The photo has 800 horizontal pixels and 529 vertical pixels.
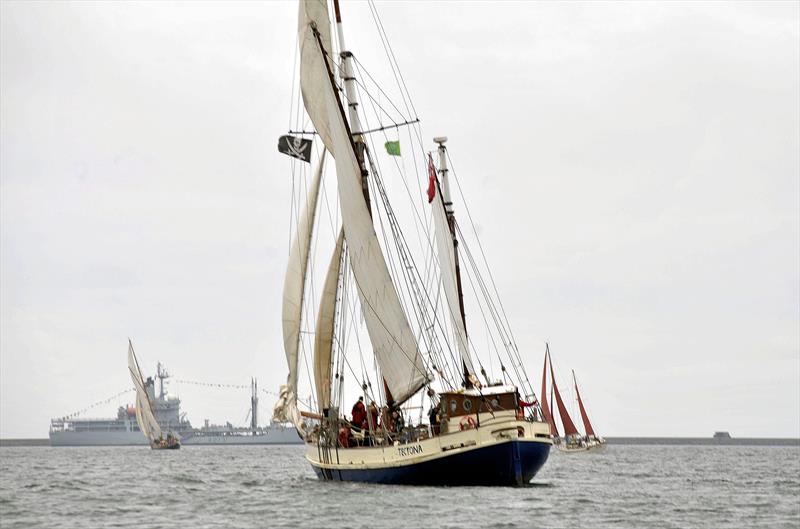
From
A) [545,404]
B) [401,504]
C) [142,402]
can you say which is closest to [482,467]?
[401,504]

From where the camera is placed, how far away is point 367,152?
190 ft

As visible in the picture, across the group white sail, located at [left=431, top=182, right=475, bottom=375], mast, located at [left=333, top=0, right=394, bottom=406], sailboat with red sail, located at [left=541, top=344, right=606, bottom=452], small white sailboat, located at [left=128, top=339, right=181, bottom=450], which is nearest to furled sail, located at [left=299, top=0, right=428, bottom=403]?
mast, located at [left=333, top=0, right=394, bottom=406]

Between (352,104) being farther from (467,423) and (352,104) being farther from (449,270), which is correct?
(467,423)

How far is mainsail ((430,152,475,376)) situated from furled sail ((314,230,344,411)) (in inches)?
241

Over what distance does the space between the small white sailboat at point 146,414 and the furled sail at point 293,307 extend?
110 metres

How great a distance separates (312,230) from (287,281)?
9.38 feet

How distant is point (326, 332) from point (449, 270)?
7.42m

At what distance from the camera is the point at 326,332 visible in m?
59.9

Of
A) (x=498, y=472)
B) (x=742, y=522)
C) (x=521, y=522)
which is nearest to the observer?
(x=521, y=522)

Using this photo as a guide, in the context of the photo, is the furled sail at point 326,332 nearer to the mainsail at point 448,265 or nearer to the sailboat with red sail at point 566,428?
the mainsail at point 448,265

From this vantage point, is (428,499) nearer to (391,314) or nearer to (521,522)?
(521,522)

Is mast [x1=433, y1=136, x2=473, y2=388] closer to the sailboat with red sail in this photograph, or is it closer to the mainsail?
the mainsail

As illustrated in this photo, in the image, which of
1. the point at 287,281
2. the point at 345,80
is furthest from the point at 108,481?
the point at 345,80

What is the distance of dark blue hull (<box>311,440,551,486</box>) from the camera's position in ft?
152
